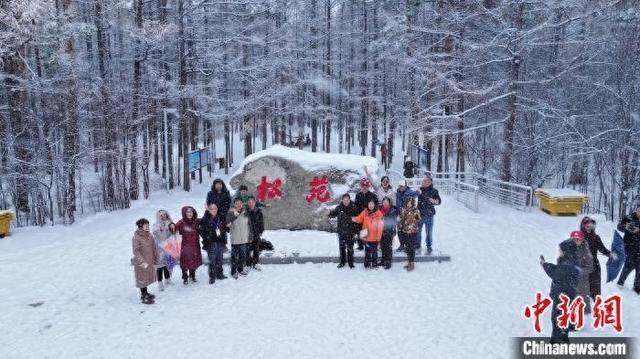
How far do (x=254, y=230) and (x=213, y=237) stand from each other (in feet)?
3.28

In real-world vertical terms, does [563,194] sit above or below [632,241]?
above

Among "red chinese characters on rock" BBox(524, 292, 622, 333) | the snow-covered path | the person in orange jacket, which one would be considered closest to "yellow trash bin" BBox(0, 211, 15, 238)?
the snow-covered path

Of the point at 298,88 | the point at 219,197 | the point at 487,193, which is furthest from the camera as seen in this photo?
the point at 298,88

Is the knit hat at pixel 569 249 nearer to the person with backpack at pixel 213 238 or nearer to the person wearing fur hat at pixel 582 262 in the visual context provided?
the person wearing fur hat at pixel 582 262

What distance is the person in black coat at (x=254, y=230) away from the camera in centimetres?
913

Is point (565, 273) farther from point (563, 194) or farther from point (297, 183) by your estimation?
point (563, 194)

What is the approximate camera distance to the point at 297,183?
1159 centimetres

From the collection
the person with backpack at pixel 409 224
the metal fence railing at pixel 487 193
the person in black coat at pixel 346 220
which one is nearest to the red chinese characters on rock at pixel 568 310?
the person with backpack at pixel 409 224

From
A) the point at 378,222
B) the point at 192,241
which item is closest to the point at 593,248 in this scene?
the point at 378,222

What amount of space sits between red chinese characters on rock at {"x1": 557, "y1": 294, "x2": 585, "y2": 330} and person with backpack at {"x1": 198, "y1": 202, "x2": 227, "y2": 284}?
583 centimetres

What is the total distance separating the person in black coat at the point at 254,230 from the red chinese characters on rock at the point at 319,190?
236 centimetres

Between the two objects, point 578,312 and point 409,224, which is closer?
point 578,312

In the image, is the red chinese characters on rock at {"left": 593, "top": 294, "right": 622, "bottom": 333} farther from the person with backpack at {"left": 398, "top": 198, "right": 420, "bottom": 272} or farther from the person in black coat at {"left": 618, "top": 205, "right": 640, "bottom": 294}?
the person with backpack at {"left": 398, "top": 198, "right": 420, "bottom": 272}

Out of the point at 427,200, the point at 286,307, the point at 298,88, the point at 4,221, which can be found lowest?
the point at 286,307
